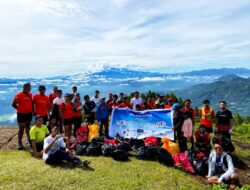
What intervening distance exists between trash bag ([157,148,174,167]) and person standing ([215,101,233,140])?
298 cm

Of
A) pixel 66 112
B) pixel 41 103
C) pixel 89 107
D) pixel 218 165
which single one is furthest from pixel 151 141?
pixel 41 103

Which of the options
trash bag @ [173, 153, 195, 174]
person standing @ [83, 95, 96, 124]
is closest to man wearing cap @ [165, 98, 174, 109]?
trash bag @ [173, 153, 195, 174]

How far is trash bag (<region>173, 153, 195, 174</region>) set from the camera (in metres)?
12.2

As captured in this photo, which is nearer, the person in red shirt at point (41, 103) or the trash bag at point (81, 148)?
the trash bag at point (81, 148)

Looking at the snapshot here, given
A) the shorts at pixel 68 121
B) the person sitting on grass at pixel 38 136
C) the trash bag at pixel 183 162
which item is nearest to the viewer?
the trash bag at pixel 183 162

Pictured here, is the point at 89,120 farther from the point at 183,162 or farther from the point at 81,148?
the point at 183,162

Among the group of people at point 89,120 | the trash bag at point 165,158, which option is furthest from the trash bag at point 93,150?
the trash bag at point 165,158

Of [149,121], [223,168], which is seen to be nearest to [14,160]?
[149,121]

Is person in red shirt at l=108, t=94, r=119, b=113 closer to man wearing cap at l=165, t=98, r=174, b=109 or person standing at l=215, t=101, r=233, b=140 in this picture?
man wearing cap at l=165, t=98, r=174, b=109

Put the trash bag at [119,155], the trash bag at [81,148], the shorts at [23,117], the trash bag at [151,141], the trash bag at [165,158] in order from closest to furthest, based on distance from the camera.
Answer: the trash bag at [165,158] → the trash bag at [119,155] → the trash bag at [81,148] → the shorts at [23,117] → the trash bag at [151,141]

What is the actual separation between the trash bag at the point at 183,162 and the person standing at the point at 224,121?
2.65 m

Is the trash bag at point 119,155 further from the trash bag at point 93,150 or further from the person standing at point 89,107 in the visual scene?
the person standing at point 89,107

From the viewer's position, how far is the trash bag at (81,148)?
13406 mm

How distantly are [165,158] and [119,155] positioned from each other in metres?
1.82
